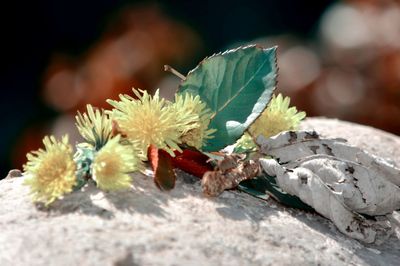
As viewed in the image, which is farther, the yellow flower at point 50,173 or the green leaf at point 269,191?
the green leaf at point 269,191

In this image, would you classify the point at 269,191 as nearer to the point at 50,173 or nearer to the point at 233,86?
the point at 233,86

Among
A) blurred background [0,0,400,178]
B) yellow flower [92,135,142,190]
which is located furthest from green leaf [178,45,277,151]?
blurred background [0,0,400,178]

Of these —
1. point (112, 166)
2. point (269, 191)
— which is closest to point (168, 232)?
point (112, 166)

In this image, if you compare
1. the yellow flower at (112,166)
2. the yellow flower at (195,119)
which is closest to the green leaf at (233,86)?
the yellow flower at (195,119)

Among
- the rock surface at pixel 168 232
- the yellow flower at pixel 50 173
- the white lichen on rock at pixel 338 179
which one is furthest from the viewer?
the white lichen on rock at pixel 338 179

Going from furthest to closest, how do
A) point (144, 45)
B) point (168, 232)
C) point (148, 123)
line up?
1. point (144, 45)
2. point (148, 123)
3. point (168, 232)

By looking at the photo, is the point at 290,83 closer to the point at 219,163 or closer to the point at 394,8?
the point at 394,8

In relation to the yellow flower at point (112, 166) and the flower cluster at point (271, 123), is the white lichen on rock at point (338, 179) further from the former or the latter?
the yellow flower at point (112, 166)
